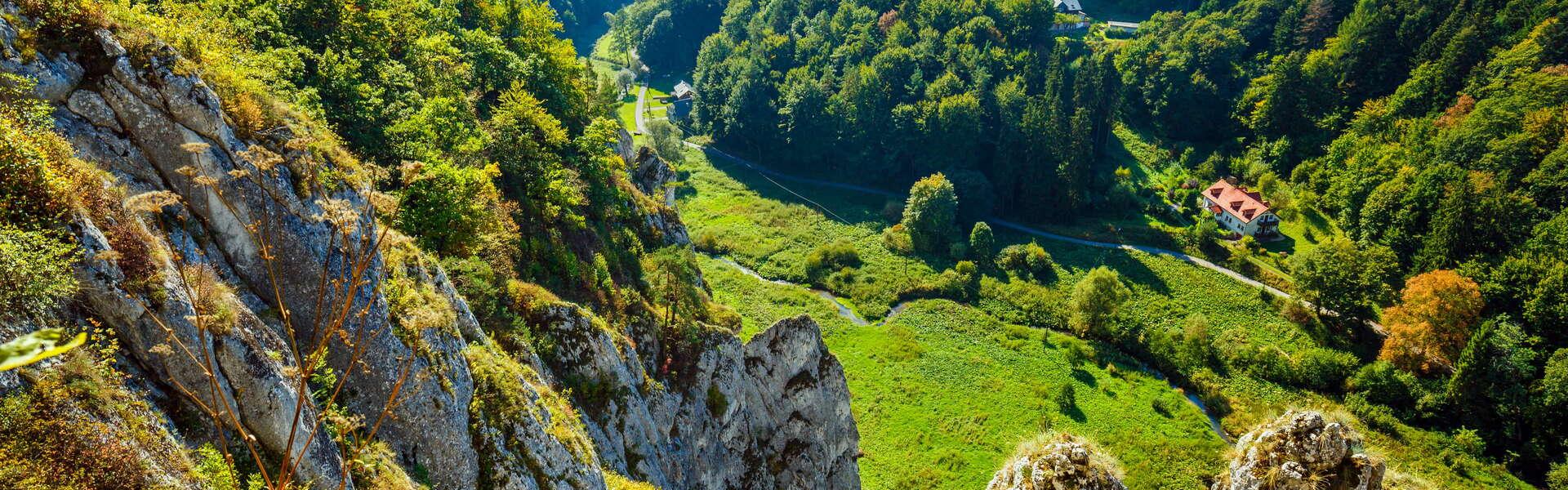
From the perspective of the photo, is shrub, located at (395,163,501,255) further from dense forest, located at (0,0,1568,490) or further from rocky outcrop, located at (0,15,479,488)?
rocky outcrop, located at (0,15,479,488)

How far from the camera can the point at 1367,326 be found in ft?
171

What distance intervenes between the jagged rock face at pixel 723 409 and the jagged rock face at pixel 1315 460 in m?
16.7

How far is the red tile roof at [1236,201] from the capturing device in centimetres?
6444

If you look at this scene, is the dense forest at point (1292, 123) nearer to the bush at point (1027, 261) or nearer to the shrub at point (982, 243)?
the shrub at point (982, 243)

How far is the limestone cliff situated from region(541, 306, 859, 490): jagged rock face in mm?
131

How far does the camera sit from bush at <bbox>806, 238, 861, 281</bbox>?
64062mm

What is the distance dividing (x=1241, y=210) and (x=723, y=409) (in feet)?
191

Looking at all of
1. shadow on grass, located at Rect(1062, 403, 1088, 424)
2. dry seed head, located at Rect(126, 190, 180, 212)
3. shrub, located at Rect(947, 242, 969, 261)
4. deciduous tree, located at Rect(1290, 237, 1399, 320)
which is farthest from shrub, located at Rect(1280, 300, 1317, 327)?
dry seed head, located at Rect(126, 190, 180, 212)

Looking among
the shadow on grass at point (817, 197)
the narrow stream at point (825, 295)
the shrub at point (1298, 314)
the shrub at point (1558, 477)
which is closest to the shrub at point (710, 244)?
the narrow stream at point (825, 295)

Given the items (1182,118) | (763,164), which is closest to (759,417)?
(763,164)

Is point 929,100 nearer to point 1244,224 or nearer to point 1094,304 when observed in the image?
point 1244,224

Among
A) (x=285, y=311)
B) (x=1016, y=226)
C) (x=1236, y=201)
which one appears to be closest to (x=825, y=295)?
(x=1016, y=226)

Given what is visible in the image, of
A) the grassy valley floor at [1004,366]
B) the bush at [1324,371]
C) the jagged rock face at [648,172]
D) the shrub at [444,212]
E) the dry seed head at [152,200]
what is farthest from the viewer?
the bush at [1324,371]

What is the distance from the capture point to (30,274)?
955 cm
